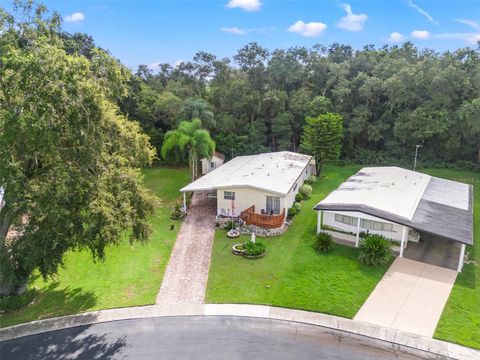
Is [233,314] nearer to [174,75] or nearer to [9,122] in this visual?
[9,122]

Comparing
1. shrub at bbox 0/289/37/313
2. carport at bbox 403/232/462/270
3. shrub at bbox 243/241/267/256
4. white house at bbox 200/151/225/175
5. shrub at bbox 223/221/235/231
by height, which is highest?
white house at bbox 200/151/225/175

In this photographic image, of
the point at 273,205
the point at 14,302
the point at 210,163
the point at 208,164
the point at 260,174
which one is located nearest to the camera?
the point at 14,302

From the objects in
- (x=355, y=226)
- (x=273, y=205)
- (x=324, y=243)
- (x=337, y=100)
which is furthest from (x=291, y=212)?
(x=337, y=100)

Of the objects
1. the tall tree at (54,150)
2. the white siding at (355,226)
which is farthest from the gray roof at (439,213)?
the tall tree at (54,150)

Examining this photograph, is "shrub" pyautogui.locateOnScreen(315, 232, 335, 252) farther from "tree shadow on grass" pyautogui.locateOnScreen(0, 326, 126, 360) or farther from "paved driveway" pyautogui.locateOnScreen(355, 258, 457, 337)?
"tree shadow on grass" pyautogui.locateOnScreen(0, 326, 126, 360)

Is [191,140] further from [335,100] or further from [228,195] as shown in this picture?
[335,100]

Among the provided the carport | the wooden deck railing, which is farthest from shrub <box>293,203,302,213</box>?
the carport
